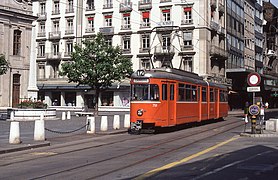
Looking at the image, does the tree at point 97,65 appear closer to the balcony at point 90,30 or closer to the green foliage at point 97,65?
the green foliage at point 97,65

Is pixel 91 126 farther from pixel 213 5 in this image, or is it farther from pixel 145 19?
pixel 213 5

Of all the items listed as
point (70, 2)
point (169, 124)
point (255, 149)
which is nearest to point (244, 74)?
point (70, 2)

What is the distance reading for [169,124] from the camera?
71.5ft

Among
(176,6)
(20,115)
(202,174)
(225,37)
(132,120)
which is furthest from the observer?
(225,37)

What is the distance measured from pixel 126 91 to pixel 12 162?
163ft

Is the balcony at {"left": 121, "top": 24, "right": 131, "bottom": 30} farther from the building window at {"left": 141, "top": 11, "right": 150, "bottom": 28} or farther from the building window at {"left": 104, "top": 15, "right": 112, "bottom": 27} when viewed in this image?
the building window at {"left": 104, "top": 15, "right": 112, "bottom": 27}

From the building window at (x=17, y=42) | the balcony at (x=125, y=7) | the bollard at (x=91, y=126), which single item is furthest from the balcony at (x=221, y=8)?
the bollard at (x=91, y=126)

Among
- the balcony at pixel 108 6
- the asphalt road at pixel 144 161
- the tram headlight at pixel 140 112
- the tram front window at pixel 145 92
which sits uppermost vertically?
the balcony at pixel 108 6

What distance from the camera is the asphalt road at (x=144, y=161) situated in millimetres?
9609

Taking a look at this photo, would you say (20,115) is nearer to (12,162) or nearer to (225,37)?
(12,162)

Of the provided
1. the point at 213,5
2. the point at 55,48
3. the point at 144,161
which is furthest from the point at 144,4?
the point at 144,161

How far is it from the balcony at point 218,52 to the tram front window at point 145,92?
3862 centimetres

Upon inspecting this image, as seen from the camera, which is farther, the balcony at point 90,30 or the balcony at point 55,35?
the balcony at point 55,35

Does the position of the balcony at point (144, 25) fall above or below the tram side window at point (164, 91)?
above
